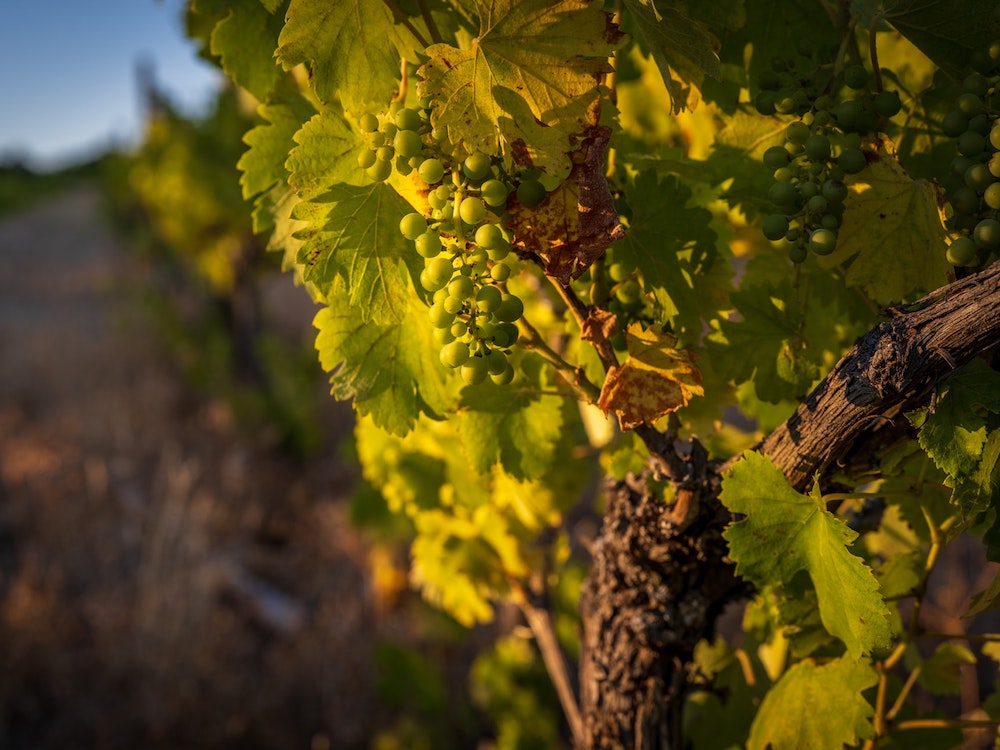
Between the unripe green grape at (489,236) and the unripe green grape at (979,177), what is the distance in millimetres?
527

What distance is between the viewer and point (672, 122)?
5.23 ft

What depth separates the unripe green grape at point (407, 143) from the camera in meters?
0.74

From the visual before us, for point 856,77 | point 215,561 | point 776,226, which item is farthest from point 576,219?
point 215,561

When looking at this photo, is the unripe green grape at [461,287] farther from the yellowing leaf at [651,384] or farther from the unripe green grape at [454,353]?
the yellowing leaf at [651,384]

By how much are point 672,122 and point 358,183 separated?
3.11ft

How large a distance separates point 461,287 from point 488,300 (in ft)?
0.10

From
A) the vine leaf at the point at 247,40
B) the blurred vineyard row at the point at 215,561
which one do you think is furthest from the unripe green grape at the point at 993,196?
the blurred vineyard row at the point at 215,561

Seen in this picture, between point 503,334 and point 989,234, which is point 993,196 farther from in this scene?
point 503,334

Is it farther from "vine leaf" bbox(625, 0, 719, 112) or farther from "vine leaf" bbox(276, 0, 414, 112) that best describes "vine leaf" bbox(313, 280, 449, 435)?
"vine leaf" bbox(625, 0, 719, 112)

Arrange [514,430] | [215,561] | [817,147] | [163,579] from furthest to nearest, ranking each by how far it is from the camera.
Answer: [215,561] < [163,579] < [514,430] < [817,147]

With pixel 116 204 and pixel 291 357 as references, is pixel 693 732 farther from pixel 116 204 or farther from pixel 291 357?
pixel 116 204

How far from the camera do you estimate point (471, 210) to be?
0.73 metres

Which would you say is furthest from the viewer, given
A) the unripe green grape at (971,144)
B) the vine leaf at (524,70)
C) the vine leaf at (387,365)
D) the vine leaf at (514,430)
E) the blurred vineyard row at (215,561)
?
the blurred vineyard row at (215,561)

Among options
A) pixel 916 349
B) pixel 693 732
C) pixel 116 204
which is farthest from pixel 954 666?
pixel 116 204
